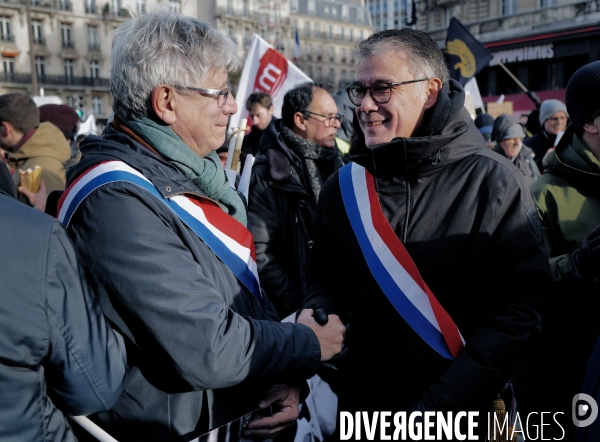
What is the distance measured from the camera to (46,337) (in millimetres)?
1442

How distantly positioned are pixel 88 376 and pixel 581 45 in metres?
25.8

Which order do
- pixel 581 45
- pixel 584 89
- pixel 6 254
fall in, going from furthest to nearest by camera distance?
A: 1. pixel 581 45
2. pixel 584 89
3. pixel 6 254

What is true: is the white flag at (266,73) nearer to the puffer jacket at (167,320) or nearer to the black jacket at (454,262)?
the black jacket at (454,262)

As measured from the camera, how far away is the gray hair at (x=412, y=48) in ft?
6.99

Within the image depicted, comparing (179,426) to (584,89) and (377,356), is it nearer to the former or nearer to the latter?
(377,356)

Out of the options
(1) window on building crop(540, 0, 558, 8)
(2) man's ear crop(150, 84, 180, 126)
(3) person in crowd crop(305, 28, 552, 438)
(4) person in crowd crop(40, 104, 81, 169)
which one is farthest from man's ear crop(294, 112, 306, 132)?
(1) window on building crop(540, 0, 558, 8)

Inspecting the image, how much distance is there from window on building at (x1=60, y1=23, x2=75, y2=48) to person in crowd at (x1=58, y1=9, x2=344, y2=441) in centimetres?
5350

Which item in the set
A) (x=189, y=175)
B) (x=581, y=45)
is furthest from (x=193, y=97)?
(x=581, y=45)

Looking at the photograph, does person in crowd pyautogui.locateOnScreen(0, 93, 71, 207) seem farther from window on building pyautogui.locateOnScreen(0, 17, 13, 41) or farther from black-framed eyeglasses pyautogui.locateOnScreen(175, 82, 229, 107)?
window on building pyautogui.locateOnScreen(0, 17, 13, 41)

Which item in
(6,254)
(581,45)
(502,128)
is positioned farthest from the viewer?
(581,45)

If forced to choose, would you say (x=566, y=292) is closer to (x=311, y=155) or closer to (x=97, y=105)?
(x=311, y=155)

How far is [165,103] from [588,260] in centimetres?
165

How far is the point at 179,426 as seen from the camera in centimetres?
178

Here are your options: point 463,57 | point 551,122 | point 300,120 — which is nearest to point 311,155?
point 300,120
